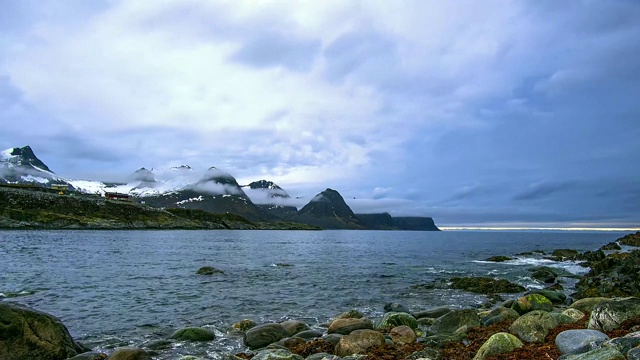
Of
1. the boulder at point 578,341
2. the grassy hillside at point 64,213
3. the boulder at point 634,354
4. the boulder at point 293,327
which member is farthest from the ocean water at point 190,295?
the grassy hillside at point 64,213

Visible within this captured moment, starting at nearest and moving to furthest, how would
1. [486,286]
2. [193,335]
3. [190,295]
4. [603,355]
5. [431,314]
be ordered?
[603,355] → [193,335] → [431,314] → [190,295] → [486,286]

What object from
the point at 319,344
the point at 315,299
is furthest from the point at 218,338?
the point at 315,299

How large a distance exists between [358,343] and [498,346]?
5.01 meters

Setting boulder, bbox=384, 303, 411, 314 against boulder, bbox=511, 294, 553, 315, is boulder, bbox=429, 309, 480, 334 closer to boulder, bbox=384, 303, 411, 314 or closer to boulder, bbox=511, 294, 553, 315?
boulder, bbox=511, 294, 553, 315

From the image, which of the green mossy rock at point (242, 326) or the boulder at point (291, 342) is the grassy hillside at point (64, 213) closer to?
the green mossy rock at point (242, 326)

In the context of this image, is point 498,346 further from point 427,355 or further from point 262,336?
point 262,336

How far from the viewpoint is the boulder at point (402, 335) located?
52.3ft

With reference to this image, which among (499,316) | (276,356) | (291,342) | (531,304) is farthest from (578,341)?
(531,304)

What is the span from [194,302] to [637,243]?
123344mm

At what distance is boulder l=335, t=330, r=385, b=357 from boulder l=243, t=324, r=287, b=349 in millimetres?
3529

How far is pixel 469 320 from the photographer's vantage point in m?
18.0

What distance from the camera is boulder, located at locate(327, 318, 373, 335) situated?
18078 mm

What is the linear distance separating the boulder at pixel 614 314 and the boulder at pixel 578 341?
2.34 meters

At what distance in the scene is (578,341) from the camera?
10.9m
